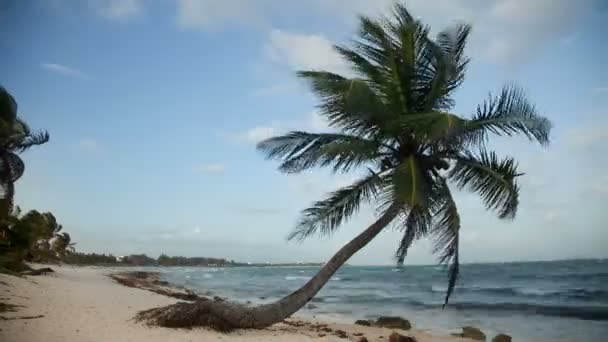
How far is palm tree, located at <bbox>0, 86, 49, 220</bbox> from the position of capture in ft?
16.8

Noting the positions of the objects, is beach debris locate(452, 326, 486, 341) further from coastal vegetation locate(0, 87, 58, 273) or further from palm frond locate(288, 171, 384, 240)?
coastal vegetation locate(0, 87, 58, 273)

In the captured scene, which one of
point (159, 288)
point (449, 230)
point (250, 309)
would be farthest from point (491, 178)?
point (159, 288)

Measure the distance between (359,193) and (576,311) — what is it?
14552 mm

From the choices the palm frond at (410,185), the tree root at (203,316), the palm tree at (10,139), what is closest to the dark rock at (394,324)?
the tree root at (203,316)

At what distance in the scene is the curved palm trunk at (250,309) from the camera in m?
7.50

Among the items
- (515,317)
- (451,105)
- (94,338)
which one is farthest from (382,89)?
(515,317)

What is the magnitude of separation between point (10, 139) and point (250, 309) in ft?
21.4

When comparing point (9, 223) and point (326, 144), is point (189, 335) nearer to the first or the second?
point (326, 144)

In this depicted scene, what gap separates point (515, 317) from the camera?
1639 centimetres

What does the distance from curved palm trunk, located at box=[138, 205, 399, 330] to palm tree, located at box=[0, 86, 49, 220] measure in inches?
143

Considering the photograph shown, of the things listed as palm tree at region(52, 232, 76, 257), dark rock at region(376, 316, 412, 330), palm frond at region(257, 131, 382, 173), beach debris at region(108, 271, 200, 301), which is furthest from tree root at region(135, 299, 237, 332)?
palm tree at region(52, 232, 76, 257)

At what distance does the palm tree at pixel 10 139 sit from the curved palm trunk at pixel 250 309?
3.64m

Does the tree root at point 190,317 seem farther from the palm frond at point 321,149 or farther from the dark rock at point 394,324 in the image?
the dark rock at point 394,324

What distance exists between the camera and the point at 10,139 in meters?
8.91
